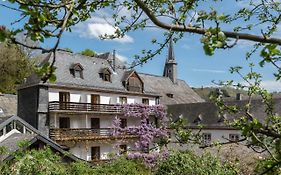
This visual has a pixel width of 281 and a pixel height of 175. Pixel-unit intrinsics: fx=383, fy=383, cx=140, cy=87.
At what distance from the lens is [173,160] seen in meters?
15.8

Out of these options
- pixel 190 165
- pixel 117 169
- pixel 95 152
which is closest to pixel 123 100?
pixel 95 152

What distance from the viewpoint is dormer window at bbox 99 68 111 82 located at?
3095 centimetres

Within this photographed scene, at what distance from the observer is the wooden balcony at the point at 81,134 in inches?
1036

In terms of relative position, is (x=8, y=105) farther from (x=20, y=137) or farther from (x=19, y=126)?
(x=20, y=137)

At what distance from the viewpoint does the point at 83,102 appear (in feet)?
94.4

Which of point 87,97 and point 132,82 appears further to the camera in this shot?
point 132,82

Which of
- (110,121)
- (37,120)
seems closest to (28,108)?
(37,120)

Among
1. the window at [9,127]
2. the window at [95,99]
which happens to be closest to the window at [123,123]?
the window at [95,99]

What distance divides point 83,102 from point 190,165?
15211 mm

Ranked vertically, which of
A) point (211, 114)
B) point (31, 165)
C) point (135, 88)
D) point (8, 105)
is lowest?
point (31, 165)

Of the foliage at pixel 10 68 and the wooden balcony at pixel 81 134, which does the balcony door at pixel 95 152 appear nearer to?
the wooden balcony at pixel 81 134

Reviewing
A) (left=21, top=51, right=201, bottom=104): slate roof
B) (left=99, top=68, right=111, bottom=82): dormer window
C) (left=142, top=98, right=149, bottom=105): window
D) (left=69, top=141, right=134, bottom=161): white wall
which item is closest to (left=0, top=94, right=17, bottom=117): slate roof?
(left=21, top=51, right=201, bottom=104): slate roof

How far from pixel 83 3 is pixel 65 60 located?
1059 inches

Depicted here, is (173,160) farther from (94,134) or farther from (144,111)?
(144,111)
